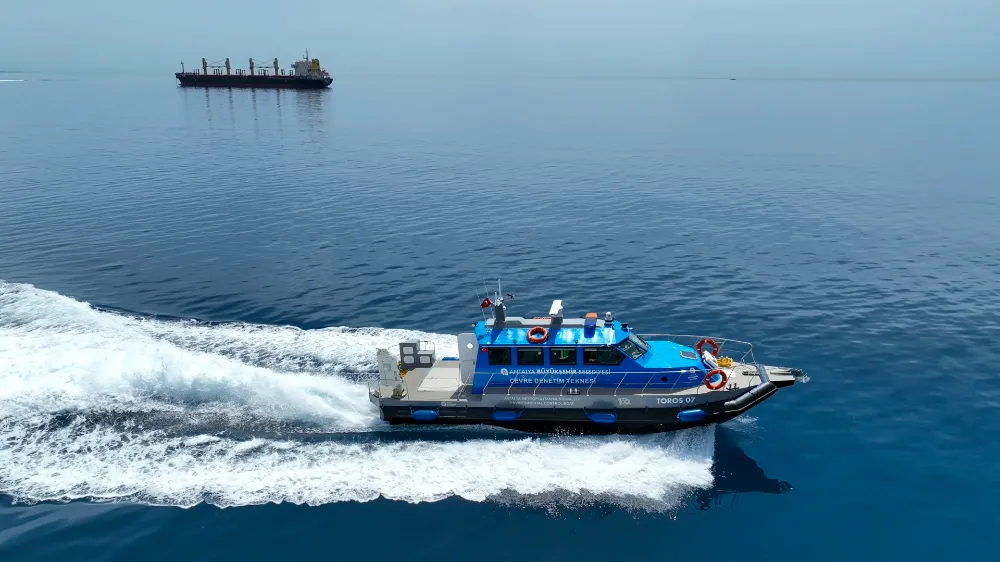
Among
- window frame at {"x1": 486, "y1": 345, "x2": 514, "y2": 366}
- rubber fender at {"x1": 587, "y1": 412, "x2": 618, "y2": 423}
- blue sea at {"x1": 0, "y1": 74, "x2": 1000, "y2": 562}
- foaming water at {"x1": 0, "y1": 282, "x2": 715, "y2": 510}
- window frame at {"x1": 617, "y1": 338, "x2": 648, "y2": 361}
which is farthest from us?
window frame at {"x1": 486, "y1": 345, "x2": 514, "y2": 366}

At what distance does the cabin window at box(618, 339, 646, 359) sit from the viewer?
80.5ft

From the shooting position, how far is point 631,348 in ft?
80.9

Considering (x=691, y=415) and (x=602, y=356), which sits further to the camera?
(x=602, y=356)

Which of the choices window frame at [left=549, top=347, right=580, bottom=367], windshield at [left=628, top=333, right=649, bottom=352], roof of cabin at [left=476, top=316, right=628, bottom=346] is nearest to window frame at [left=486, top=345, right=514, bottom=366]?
roof of cabin at [left=476, top=316, right=628, bottom=346]

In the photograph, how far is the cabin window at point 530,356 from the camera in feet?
80.6

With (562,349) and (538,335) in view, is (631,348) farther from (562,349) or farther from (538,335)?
(538,335)

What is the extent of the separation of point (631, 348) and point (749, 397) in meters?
4.39

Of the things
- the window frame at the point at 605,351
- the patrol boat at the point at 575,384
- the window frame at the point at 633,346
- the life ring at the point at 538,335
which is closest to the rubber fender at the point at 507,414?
the patrol boat at the point at 575,384

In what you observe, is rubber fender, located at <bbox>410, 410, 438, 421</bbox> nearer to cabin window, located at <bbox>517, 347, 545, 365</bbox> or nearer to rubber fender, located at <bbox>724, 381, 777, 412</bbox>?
cabin window, located at <bbox>517, 347, 545, 365</bbox>

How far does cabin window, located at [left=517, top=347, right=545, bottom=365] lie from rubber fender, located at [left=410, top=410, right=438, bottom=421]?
3612 millimetres

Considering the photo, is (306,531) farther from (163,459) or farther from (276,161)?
(276,161)

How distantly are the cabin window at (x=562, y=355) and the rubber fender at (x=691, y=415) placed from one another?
Result: 4194 mm

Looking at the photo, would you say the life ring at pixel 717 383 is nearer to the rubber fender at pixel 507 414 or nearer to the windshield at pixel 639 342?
the windshield at pixel 639 342

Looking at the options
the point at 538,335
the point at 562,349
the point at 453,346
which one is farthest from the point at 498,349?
the point at 453,346
